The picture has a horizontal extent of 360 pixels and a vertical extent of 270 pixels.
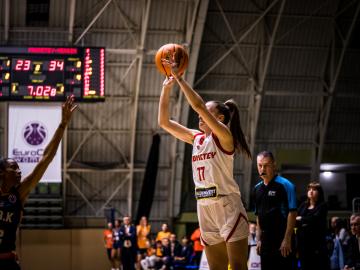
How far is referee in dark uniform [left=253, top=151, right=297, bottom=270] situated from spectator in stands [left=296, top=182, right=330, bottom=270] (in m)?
1.32

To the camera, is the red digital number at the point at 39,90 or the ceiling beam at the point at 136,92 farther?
the ceiling beam at the point at 136,92

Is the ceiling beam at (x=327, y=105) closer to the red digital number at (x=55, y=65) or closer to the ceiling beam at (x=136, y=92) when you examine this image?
the ceiling beam at (x=136, y=92)

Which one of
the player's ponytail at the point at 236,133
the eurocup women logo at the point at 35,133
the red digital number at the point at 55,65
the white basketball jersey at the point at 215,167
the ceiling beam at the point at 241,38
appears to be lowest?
the white basketball jersey at the point at 215,167

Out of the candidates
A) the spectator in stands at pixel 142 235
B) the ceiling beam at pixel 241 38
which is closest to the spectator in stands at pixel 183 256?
the spectator in stands at pixel 142 235

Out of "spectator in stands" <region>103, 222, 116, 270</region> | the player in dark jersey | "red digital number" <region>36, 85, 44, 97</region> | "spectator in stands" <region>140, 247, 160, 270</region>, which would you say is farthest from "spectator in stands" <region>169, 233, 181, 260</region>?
the player in dark jersey

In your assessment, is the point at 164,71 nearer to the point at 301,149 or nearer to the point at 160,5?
the point at 160,5

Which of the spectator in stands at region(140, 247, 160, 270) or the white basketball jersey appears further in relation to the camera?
the spectator in stands at region(140, 247, 160, 270)

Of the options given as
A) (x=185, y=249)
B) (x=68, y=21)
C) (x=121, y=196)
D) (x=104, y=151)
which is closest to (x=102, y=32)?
(x=68, y=21)

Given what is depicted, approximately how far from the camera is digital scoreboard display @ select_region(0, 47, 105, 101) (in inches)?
624

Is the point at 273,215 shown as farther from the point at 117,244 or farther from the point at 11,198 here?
the point at 117,244

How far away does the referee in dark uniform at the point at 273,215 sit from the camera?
7.76 meters

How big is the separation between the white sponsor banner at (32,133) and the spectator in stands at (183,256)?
453cm

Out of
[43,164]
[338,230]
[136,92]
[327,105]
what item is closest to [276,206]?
[43,164]

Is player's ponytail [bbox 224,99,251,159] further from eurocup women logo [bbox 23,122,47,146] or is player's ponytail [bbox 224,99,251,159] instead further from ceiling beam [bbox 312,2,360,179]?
ceiling beam [bbox 312,2,360,179]
